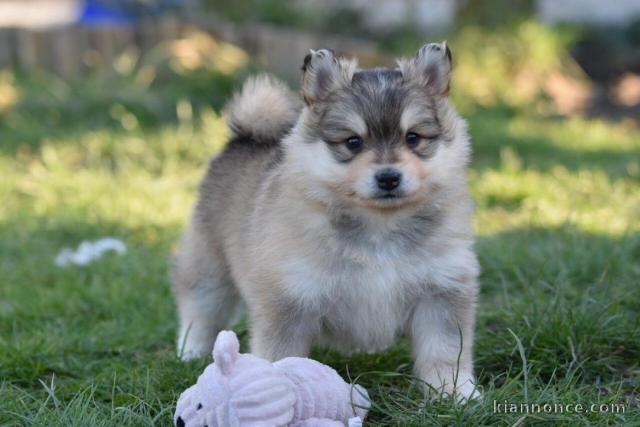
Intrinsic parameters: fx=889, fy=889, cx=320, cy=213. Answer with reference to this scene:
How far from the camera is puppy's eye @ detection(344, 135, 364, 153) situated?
9.61 feet

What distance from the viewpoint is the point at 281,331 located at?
9.84ft

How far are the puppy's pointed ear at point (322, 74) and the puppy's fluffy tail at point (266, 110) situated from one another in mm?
667

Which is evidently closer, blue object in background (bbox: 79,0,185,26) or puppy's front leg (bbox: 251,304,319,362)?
puppy's front leg (bbox: 251,304,319,362)

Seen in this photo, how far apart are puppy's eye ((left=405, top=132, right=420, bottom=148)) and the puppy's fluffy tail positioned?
3.09ft

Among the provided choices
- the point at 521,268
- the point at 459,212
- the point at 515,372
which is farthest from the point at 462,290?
the point at 521,268

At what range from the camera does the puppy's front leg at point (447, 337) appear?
3.04 m

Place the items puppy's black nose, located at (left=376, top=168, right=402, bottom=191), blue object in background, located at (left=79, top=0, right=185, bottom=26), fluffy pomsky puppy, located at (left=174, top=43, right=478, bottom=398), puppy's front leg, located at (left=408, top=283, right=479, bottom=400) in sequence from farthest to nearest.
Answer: blue object in background, located at (left=79, top=0, right=185, bottom=26), puppy's front leg, located at (left=408, top=283, right=479, bottom=400), fluffy pomsky puppy, located at (left=174, top=43, right=478, bottom=398), puppy's black nose, located at (left=376, top=168, right=402, bottom=191)

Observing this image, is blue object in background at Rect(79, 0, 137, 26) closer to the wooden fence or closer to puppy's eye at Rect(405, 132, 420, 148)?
the wooden fence

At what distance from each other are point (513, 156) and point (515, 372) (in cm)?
430

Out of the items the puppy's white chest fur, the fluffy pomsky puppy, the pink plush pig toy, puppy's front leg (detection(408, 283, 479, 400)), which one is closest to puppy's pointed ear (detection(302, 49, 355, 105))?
the fluffy pomsky puppy

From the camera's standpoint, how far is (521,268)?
446 centimetres

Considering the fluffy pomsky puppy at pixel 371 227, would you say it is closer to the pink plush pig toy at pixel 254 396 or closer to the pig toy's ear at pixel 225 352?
the pink plush pig toy at pixel 254 396

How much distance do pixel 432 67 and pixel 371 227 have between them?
0.63 m

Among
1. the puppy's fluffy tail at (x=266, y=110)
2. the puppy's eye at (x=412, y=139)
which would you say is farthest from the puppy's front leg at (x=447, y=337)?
the puppy's fluffy tail at (x=266, y=110)
